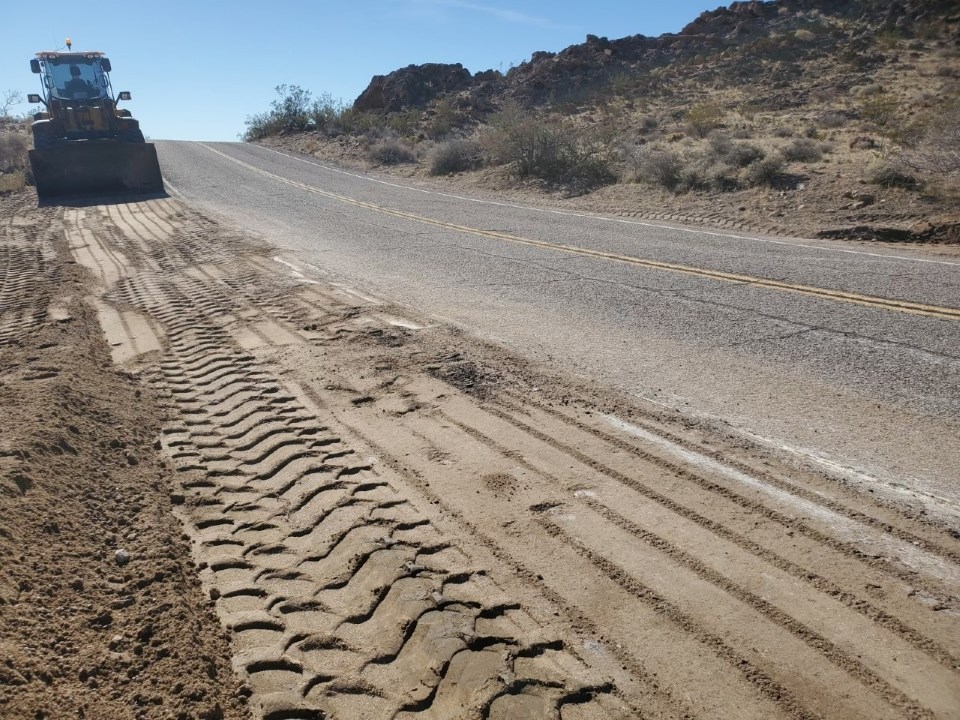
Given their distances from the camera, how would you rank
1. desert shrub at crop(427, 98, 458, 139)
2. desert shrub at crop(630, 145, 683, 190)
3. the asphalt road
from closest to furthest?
the asphalt road < desert shrub at crop(630, 145, 683, 190) < desert shrub at crop(427, 98, 458, 139)

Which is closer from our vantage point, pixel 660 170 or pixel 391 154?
pixel 660 170

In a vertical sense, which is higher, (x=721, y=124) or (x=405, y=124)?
(x=405, y=124)

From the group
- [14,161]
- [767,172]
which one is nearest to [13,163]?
[14,161]

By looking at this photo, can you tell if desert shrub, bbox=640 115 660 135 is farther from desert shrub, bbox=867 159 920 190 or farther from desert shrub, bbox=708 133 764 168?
desert shrub, bbox=867 159 920 190

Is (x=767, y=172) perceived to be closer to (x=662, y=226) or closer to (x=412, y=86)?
(x=662, y=226)

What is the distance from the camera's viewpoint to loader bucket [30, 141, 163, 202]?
20.0 m

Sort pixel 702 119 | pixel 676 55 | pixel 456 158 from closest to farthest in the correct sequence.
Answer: pixel 456 158
pixel 702 119
pixel 676 55

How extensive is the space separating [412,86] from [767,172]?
3831 centimetres

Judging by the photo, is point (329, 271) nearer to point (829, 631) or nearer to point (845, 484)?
point (845, 484)

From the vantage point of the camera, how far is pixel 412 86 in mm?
49969

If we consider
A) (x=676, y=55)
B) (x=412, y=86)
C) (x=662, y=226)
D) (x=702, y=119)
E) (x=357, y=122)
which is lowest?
(x=662, y=226)

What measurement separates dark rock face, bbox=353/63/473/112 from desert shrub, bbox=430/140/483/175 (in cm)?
2321

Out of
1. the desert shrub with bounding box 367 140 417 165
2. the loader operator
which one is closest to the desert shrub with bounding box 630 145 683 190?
the desert shrub with bounding box 367 140 417 165

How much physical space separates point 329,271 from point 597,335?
4600mm
